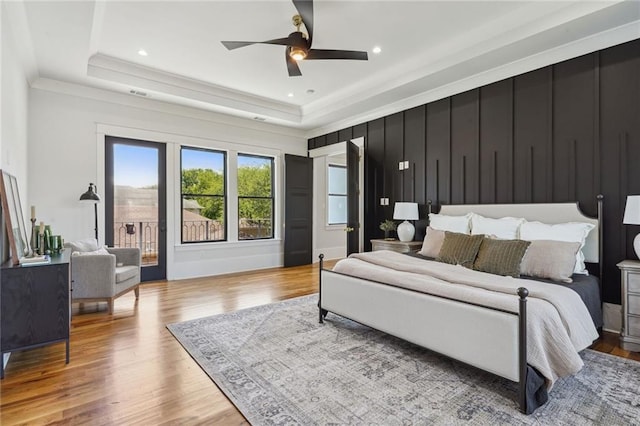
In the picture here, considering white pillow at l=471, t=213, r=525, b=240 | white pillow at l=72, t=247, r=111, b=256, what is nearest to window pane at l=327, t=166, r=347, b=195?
white pillow at l=471, t=213, r=525, b=240

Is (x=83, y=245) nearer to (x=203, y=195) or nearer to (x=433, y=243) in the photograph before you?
(x=203, y=195)

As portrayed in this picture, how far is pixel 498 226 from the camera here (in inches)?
150

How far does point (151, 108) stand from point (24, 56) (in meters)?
1.89

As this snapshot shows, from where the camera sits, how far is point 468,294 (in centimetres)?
237

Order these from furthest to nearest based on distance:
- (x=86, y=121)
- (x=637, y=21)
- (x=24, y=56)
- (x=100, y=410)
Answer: (x=86, y=121)
(x=24, y=56)
(x=637, y=21)
(x=100, y=410)

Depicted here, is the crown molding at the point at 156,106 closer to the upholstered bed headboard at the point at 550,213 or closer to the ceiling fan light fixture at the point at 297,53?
the ceiling fan light fixture at the point at 297,53

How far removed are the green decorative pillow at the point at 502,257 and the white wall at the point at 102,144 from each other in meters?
4.68

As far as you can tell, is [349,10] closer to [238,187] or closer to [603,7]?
[603,7]

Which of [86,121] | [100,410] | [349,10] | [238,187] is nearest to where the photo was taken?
[100,410]

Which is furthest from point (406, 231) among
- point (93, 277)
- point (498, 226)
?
point (93, 277)

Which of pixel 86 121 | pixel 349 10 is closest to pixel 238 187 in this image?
pixel 86 121

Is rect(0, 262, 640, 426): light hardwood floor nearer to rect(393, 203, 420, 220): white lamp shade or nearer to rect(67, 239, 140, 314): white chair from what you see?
rect(67, 239, 140, 314): white chair

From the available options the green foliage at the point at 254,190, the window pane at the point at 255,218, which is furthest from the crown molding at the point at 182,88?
the window pane at the point at 255,218

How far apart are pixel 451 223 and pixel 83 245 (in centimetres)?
490
